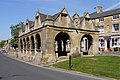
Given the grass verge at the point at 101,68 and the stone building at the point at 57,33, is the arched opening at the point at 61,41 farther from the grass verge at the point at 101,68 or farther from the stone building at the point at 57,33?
the grass verge at the point at 101,68

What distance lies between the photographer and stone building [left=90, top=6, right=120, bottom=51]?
186 feet

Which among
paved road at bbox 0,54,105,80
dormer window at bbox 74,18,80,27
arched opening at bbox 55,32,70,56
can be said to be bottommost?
paved road at bbox 0,54,105,80

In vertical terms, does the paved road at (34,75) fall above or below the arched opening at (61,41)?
below

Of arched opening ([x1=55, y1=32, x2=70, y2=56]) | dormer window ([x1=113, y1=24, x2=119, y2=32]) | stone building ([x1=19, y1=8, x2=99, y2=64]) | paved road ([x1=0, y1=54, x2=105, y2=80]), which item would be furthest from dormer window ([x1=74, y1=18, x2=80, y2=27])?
dormer window ([x1=113, y1=24, x2=119, y2=32])

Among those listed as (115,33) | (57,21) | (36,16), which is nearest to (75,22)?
(57,21)

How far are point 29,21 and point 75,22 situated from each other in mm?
12925

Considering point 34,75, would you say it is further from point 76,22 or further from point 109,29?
point 109,29

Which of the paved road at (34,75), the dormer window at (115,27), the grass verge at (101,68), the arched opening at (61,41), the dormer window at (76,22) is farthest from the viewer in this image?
the dormer window at (115,27)

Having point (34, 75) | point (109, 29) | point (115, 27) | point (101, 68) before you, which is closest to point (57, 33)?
point (101, 68)

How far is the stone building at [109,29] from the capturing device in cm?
5662

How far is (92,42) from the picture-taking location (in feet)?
139

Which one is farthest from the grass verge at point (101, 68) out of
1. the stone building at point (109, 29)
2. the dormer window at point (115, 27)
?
the dormer window at point (115, 27)

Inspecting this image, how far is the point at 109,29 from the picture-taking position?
58844mm

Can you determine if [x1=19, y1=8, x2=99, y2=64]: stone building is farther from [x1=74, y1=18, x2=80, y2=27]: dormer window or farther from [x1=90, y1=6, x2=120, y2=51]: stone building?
[x1=90, y1=6, x2=120, y2=51]: stone building
